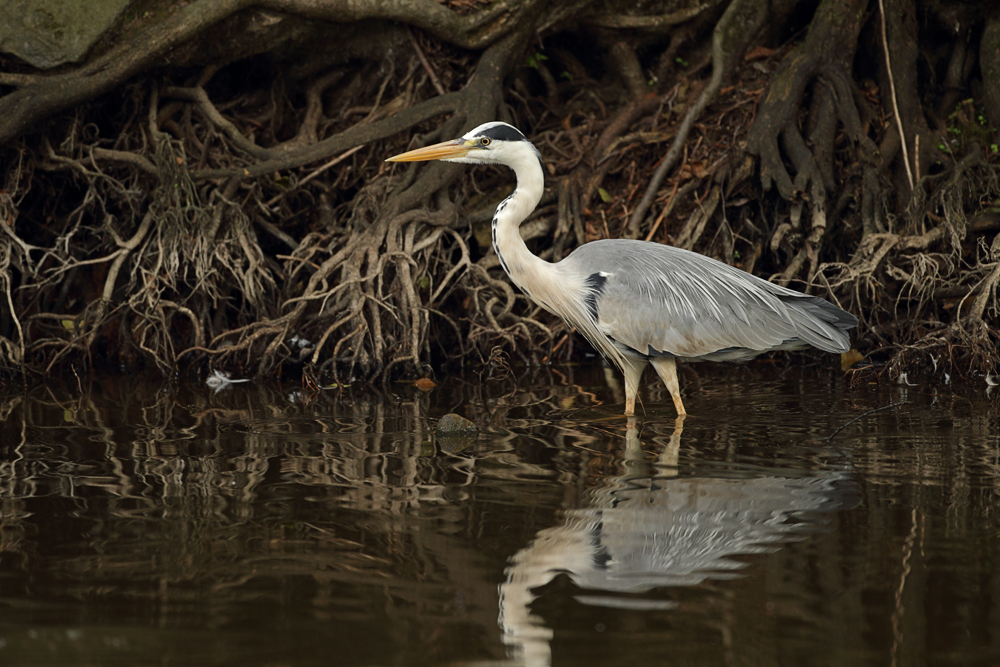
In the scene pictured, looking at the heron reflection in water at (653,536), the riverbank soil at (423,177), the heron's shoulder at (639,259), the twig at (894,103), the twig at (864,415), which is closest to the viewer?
the heron reflection in water at (653,536)

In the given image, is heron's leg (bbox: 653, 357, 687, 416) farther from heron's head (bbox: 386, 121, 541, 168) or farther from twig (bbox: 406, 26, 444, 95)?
twig (bbox: 406, 26, 444, 95)

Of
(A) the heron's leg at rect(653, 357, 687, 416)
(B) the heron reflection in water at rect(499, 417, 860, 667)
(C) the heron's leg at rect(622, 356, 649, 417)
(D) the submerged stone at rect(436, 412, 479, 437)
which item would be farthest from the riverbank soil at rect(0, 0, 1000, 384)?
(B) the heron reflection in water at rect(499, 417, 860, 667)

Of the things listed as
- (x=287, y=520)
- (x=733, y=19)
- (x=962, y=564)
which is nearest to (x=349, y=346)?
(x=287, y=520)

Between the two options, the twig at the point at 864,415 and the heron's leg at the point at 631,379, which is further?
the heron's leg at the point at 631,379

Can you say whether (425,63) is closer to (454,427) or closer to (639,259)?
(639,259)

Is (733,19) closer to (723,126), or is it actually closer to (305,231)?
(723,126)

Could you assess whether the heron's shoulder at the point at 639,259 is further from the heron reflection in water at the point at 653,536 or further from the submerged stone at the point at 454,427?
the heron reflection in water at the point at 653,536

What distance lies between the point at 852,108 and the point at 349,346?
3.76 m

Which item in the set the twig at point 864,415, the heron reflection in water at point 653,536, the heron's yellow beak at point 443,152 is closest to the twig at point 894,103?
the twig at point 864,415

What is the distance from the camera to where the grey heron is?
5.41m

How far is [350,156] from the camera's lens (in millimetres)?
Answer: 7578

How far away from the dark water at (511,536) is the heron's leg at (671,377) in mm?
109

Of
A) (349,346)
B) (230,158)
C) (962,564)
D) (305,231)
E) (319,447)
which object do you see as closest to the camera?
(962,564)

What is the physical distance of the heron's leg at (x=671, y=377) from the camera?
5262mm
